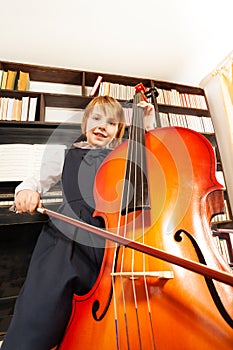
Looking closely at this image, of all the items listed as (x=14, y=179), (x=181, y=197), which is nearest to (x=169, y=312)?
(x=181, y=197)

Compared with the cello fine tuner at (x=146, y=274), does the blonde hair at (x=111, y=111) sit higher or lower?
higher

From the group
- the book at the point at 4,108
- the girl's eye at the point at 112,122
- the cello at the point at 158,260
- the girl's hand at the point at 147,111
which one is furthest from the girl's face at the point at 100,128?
the book at the point at 4,108

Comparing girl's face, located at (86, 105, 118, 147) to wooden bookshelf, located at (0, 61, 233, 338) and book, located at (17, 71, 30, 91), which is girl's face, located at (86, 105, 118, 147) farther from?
book, located at (17, 71, 30, 91)

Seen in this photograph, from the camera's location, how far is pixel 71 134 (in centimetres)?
152

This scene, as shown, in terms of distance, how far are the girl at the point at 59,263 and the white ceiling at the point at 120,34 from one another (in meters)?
1.12

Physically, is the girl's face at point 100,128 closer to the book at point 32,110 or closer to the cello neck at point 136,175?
the cello neck at point 136,175

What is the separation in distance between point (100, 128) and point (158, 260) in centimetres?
70

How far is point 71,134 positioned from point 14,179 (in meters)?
0.54

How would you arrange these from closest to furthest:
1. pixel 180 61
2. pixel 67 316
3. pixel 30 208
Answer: pixel 67 316, pixel 30 208, pixel 180 61

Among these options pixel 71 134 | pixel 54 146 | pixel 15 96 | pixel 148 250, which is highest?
pixel 15 96

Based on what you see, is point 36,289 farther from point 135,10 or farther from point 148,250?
point 135,10

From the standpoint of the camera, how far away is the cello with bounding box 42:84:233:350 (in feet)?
1.06

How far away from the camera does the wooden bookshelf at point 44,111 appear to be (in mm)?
1282

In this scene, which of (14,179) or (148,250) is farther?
(14,179)
